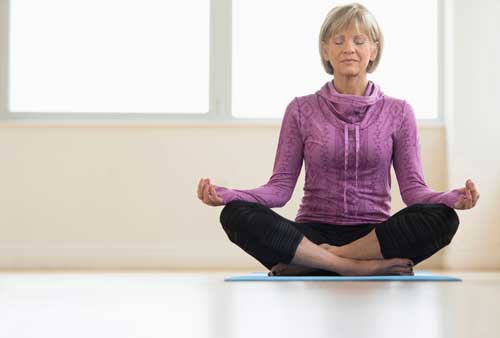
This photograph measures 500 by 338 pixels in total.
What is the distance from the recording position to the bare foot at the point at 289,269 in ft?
10.0

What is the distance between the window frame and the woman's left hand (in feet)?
8.41

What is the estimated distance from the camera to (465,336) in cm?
116

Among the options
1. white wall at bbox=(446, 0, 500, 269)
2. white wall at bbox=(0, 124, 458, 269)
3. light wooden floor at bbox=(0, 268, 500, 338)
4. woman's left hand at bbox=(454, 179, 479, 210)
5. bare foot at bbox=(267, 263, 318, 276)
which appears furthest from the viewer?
white wall at bbox=(0, 124, 458, 269)

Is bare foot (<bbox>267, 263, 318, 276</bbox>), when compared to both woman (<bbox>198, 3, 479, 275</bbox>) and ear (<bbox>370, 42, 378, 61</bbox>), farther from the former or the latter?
ear (<bbox>370, 42, 378, 61</bbox>)

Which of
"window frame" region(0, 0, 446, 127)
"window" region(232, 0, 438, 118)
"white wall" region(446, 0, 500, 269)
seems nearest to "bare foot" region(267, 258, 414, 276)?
"white wall" region(446, 0, 500, 269)

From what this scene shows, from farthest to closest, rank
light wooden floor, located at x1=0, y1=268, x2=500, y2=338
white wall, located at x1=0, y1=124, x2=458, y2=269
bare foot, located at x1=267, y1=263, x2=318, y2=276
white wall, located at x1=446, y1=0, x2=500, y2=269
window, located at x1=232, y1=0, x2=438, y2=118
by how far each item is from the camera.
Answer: window, located at x1=232, y1=0, x2=438, y2=118
white wall, located at x1=0, y1=124, x2=458, y2=269
white wall, located at x1=446, y1=0, x2=500, y2=269
bare foot, located at x1=267, y1=263, x2=318, y2=276
light wooden floor, located at x1=0, y1=268, x2=500, y2=338

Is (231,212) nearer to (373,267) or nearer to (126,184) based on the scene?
(373,267)

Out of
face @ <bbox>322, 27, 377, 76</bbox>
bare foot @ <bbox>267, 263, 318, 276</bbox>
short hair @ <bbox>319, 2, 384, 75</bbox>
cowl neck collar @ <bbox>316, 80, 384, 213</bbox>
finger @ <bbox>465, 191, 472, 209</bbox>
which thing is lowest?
bare foot @ <bbox>267, 263, 318, 276</bbox>

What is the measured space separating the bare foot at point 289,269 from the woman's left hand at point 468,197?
502mm

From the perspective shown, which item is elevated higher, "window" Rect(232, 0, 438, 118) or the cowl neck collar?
"window" Rect(232, 0, 438, 118)

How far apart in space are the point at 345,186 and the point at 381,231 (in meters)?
0.25

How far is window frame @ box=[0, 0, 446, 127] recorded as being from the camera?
536cm

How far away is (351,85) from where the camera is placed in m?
3.24

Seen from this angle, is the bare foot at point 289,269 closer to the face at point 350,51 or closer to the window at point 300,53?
the face at point 350,51
